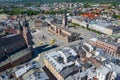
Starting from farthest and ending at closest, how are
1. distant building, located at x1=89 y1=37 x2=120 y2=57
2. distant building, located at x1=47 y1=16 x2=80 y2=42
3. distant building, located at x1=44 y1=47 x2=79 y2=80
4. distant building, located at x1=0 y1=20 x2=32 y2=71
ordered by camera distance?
distant building, located at x1=47 y1=16 x2=80 y2=42 → distant building, located at x1=89 y1=37 x2=120 y2=57 → distant building, located at x1=0 y1=20 x2=32 y2=71 → distant building, located at x1=44 y1=47 x2=79 y2=80

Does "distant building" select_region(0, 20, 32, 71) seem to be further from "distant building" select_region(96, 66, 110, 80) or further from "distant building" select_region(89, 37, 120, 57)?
"distant building" select_region(89, 37, 120, 57)

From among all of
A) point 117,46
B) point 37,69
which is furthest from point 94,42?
point 37,69

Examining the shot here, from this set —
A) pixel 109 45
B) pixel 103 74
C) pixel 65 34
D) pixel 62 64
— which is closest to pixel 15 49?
pixel 62 64

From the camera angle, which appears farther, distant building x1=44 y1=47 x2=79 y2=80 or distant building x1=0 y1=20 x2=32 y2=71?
distant building x1=0 y1=20 x2=32 y2=71

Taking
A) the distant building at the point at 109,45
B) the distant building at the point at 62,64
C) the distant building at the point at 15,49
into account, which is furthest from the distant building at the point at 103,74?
the distant building at the point at 15,49

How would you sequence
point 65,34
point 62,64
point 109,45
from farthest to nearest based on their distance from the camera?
point 65,34 → point 109,45 → point 62,64

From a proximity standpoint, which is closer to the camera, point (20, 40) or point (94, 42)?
point (20, 40)

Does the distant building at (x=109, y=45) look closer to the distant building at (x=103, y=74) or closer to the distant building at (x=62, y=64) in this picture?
the distant building at (x=62, y=64)

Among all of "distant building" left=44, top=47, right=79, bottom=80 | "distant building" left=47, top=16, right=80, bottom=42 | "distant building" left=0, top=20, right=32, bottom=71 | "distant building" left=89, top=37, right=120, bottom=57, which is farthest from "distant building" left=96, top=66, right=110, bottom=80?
"distant building" left=47, top=16, right=80, bottom=42

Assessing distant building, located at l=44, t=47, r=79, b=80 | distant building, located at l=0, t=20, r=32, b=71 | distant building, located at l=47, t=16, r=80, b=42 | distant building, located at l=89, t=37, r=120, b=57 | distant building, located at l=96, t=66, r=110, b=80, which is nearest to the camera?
distant building, located at l=96, t=66, r=110, b=80

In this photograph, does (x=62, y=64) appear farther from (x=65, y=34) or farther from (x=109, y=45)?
(x=65, y=34)

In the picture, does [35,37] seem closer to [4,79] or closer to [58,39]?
[58,39]
